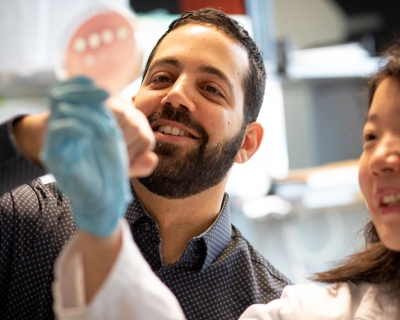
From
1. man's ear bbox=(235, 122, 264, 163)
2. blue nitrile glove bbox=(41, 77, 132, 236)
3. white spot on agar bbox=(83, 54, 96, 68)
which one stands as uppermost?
white spot on agar bbox=(83, 54, 96, 68)

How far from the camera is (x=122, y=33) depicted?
873 mm

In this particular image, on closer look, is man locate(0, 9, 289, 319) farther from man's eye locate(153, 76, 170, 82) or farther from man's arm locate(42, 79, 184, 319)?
man's arm locate(42, 79, 184, 319)

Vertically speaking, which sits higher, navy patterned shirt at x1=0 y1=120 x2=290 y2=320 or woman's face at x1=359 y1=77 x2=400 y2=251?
woman's face at x1=359 y1=77 x2=400 y2=251

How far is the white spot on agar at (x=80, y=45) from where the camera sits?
0.87 m

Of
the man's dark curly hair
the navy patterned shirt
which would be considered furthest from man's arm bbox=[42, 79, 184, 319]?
the man's dark curly hair

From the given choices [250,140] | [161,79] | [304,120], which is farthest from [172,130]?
[304,120]

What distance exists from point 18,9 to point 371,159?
7.30 feet

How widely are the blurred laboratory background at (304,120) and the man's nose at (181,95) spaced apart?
5.09 feet

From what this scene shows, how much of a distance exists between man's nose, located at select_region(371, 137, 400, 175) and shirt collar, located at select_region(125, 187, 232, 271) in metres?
0.57

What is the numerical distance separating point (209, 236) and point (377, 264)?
49 centimetres

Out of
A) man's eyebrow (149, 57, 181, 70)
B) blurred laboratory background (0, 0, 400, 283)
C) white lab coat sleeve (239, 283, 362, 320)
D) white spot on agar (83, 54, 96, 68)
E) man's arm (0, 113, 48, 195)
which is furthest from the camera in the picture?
blurred laboratory background (0, 0, 400, 283)

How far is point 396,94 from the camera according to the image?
1.06 metres

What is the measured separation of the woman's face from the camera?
3.30 ft

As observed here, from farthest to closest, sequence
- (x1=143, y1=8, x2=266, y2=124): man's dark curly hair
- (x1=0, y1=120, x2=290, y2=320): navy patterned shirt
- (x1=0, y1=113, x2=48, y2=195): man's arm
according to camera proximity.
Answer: (x1=143, y1=8, x2=266, y2=124): man's dark curly hair, (x1=0, y1=120, x2=290, y2=320): navy patterned shirt, (x1=0, y1=113, x2=48, y2=195): man's arm
